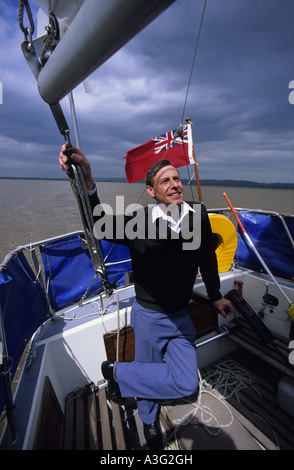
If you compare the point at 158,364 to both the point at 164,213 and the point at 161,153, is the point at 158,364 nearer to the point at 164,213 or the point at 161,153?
the point at 164,213

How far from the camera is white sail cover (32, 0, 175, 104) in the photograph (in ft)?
1.37

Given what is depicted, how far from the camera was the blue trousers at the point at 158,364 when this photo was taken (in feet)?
5.22

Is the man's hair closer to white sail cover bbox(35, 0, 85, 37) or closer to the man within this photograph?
the man

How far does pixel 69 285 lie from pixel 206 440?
6.99 ft

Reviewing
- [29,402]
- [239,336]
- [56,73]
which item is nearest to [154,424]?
[29,402]

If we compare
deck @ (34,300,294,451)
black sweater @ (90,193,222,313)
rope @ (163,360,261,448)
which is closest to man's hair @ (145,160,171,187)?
black sweater @ (90,193,222,313)

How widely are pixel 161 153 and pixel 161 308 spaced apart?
3.92 m

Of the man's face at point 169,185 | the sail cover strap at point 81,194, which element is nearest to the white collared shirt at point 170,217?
the man's face at point 169,185

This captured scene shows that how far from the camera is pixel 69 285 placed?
8.75 ft

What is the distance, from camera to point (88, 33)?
0.48 meters

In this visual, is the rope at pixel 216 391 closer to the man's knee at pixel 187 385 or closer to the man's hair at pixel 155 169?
the man's knee at pixel 187 385

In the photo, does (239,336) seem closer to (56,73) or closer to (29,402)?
(29,402)

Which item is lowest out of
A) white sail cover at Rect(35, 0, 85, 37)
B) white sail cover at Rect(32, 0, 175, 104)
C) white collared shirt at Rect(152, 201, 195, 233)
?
white collared shirt at Rect(152, 201, 195, 233)

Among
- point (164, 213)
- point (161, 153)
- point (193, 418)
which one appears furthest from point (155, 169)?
point (161, 153)
